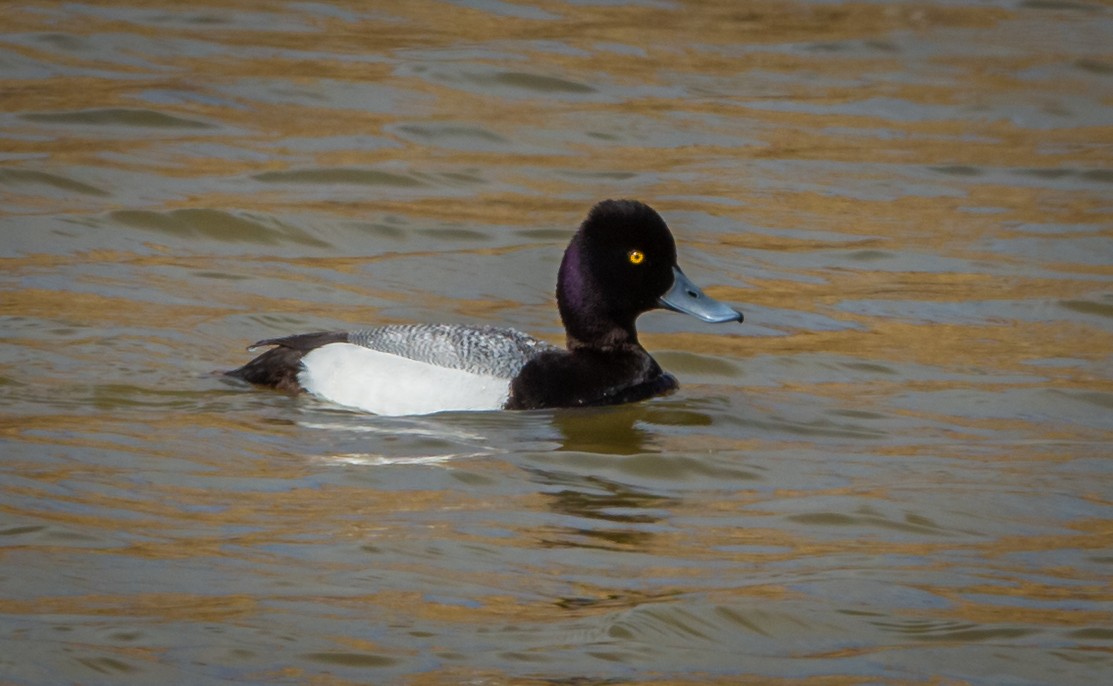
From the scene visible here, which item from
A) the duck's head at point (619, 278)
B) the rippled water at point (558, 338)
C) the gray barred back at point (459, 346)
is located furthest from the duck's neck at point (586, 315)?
the rippled water at point (558, 338)

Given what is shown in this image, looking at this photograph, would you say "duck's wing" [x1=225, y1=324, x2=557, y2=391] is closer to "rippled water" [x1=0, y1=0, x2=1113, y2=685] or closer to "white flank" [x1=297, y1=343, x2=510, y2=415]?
"white flank" [x1=297, y1=343, x2=510, y2=415]

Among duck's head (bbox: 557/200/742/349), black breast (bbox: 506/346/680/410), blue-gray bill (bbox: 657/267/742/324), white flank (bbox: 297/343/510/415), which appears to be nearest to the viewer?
white flank (bbox: 297/343/510/415)

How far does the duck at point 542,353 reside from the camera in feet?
27.0

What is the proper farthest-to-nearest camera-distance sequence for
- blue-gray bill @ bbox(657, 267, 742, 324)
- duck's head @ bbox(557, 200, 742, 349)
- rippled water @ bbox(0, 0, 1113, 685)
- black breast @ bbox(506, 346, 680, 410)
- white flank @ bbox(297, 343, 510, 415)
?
1. blue-gray bill @ bbox(657, 267, 742, 324)
2. duck's head @ bbox(557, 200, 742, 349)
3. black breast @ bbox(506, 346, 680, 410)
4. white flank @ bbox(297, 343, 510, 415)
5. rippled water @ bbox(0, 0, 1113, 685)

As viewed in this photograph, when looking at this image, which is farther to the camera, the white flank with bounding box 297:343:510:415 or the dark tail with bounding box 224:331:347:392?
the dark tail with bounding box 224:331:347:392

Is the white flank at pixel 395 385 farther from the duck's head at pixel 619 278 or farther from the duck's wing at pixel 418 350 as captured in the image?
the duck's head at pixel 619 278

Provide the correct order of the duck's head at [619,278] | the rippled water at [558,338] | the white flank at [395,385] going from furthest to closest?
1. the duck's head at [619,278]
2. the white flank at [395,385]
3. the rippled water at [558,338]

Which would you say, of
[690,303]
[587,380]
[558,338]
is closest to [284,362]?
[587,380]

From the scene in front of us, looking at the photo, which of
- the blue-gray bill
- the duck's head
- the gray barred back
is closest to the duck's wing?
the gray barred back

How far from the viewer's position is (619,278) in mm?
8664

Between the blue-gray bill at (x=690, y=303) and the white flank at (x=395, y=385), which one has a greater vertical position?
the blue-gray bill at (x=690, y=303)

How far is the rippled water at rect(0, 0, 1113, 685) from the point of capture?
226 inches

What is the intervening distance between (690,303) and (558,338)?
1.40 meters

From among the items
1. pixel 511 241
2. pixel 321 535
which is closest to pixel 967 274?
pixel 511 241
